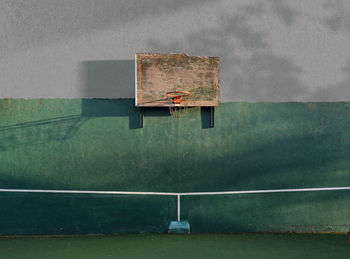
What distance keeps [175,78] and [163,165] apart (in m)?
1.68

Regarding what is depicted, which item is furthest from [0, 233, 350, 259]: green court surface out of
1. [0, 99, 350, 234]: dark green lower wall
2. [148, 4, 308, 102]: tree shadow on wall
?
[148, 4, 308, 102]: tree shadow on wall

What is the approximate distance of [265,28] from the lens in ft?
22.6

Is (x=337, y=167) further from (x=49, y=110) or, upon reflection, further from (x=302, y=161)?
(x=49, y=110)

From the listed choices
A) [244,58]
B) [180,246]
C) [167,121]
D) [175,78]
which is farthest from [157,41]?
[180,246]

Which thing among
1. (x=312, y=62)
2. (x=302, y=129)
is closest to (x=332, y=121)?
(x=302, y=129)

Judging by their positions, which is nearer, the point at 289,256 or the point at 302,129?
the point at 289,256

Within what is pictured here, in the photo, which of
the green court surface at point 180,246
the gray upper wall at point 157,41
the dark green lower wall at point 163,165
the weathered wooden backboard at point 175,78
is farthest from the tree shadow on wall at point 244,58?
the green court surface at point 180,246

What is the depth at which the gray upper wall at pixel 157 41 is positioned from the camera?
267 inches

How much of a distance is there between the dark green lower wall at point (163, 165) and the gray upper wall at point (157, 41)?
0.34 meters

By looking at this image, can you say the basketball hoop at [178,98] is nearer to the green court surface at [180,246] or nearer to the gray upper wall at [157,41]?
the gray upper wall at [157,41]

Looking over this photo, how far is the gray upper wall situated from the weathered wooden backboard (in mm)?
369

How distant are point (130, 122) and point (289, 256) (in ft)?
11.9

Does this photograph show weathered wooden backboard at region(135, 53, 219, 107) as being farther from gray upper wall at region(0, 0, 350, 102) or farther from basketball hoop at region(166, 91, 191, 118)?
gray upper wall at region(0, 0, 350, 102)

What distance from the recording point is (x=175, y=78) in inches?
254
